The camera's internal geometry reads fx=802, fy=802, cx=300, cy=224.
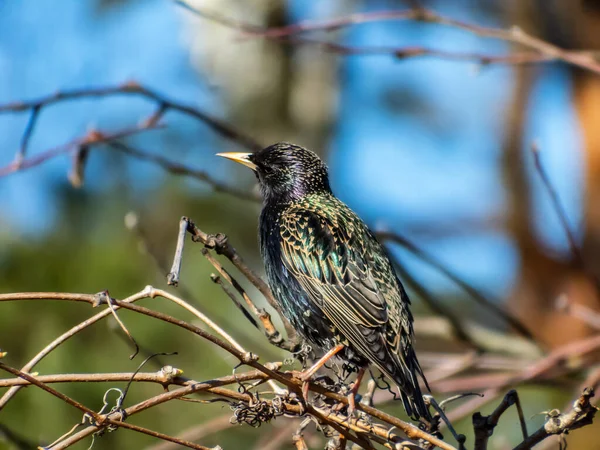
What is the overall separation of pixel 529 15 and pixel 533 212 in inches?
80.8

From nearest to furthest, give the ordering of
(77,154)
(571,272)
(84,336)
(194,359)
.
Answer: (77,154)
(84,336)
(194,359)
(571,272)

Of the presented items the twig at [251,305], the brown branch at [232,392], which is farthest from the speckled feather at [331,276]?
the brown branch at [232,392]

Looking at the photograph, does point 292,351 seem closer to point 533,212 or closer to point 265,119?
point 533,212

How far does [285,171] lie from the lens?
3943 millimetres

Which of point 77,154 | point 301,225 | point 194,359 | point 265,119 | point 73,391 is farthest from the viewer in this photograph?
point 265,119

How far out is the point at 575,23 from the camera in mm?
6301

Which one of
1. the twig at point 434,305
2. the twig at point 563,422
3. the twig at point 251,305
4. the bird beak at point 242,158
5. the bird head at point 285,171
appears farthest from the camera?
the bird head at point 285,171

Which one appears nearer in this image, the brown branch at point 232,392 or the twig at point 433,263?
the brown branch at point 232,392

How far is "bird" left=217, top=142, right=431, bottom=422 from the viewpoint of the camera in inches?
123

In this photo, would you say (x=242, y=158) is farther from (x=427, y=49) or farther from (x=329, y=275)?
(x=427, y=49)

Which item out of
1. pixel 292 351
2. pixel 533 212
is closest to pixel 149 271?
pixel 292 351

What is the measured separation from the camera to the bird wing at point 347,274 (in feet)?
10.4

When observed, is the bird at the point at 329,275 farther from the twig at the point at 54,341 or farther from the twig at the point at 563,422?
the twig at the point at 54,341

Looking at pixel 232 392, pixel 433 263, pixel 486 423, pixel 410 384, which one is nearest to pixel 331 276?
pixel 433 263
